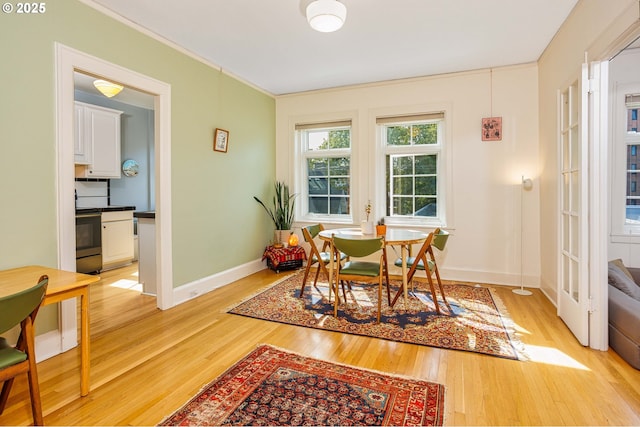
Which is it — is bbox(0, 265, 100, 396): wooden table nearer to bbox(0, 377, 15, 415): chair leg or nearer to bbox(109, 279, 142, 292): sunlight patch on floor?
bbox(0, 377, 15, 415): chair leg

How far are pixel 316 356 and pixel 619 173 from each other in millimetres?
3630

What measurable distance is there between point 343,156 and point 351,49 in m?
1.71

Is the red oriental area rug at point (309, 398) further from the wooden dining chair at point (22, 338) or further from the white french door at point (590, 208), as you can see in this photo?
the white french door at point (590, 208)

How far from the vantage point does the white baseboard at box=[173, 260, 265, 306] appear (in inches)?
139

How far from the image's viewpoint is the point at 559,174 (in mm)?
3008

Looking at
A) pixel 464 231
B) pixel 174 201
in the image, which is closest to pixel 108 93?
pixel 174 201

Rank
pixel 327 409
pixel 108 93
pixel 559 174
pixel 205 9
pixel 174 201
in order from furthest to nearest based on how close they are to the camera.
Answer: pixel 108 93 → pixel 174 201 → pixel 559 174 → pixel 205 9 → pixel 327 409

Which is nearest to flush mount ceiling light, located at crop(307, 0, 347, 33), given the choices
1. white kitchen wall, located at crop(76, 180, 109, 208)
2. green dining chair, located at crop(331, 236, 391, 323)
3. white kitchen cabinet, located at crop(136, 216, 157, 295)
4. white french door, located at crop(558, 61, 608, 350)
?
green dining chair, located at crop(331, 236, 391, 323)

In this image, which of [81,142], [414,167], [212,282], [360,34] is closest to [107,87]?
[81,142]

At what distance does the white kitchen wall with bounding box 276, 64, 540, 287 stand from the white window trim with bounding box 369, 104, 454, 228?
39 millimetres

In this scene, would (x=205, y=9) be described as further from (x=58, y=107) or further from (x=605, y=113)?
(x=605, y=113)

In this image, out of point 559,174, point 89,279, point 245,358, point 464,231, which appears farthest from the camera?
point 464,231

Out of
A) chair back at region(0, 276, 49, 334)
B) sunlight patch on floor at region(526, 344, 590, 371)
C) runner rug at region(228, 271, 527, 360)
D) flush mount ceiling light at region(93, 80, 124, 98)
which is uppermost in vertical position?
flush mount ceiling light at region(93, 80, 124, 98)

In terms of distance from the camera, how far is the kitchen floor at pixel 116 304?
297 centimetres
